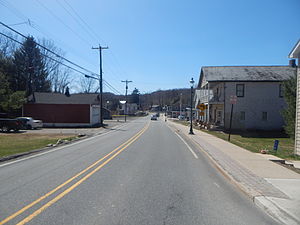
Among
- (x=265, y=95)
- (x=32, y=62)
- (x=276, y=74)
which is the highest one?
(x=32, y=62)

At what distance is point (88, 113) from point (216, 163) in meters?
29.3

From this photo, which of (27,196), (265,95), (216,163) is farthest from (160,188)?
(265,95)

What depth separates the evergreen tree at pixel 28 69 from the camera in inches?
1881

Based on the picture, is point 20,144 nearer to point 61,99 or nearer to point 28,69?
point 61,99

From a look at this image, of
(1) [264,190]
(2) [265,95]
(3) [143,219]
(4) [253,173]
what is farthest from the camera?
(2) [265,95]

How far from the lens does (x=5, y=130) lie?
25594mm

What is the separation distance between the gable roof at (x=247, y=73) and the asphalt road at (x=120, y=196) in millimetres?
24063

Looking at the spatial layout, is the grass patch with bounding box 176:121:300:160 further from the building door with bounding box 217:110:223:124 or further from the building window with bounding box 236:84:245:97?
the building window with bounding box 236:84:245:97

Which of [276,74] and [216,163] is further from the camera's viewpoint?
[276,74]

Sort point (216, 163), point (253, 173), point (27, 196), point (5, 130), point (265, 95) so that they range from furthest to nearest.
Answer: point (265, 95) → point (5, 130) → point (216, 163) → point (253, 173) → point (27, 196)

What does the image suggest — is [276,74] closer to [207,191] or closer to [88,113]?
[88,113]

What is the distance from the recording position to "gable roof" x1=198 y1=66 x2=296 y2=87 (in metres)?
30.7

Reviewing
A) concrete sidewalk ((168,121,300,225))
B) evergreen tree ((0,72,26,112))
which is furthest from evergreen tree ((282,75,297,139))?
evergreen tree ((0,72,26,112))

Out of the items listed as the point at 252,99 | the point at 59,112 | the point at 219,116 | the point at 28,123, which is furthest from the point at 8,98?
the point at 252,99
